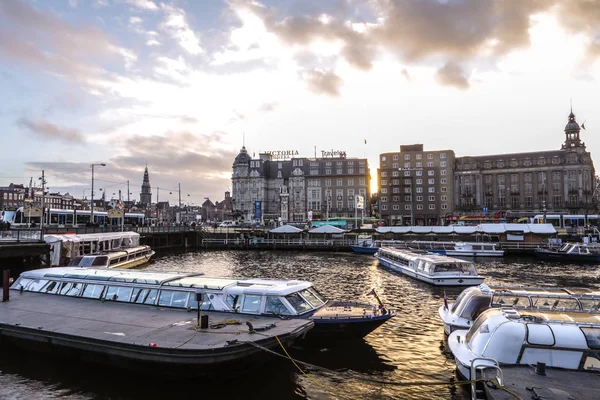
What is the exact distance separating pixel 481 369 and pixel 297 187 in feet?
449

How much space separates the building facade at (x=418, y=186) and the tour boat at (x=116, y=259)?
321 feet

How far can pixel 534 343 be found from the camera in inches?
534

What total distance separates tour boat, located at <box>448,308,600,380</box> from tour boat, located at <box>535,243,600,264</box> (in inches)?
2265

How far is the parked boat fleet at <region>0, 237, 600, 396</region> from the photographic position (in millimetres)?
13781

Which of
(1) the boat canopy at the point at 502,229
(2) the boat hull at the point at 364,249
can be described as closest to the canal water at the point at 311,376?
(2) the boat hull at the point at 364,249

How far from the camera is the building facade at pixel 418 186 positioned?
138000mm

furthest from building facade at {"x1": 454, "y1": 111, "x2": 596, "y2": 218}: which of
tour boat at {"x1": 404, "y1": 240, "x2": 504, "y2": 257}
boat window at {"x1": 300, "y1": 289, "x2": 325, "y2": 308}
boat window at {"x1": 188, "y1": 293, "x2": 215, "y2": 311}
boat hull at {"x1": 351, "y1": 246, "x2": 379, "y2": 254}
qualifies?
boat window at {"x1": 188, "y1": 293, "x2": 215, "y2": 311}

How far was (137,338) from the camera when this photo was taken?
16234mm

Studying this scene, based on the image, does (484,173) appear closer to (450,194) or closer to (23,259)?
(450,194)

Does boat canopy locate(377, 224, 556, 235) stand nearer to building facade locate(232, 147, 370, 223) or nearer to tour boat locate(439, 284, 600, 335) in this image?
building facade locate(232, 147, 370, 223)

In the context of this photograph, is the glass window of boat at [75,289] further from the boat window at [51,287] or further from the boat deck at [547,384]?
the boat deck at [547,384]

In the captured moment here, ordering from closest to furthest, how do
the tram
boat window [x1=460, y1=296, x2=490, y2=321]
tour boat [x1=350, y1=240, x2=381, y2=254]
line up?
boat window [x1=460, y1=296, x2=490, y2=321], tour boat [x1=350, y1=240, x2=381, y2=254], the tram

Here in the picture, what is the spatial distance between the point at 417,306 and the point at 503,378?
756 inches

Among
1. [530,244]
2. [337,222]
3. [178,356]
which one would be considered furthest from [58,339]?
[337,222]
